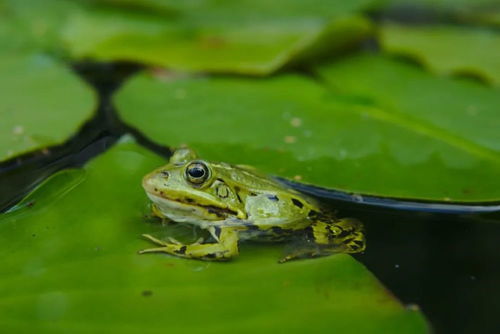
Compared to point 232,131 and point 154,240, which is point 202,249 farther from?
point 232,131

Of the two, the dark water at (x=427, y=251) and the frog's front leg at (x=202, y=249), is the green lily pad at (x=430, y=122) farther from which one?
the frog's front leg at (x=202, y=249)

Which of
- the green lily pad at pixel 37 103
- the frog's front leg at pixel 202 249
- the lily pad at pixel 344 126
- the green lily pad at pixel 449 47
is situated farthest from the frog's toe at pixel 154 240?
the green lily pad at pixel 449 47

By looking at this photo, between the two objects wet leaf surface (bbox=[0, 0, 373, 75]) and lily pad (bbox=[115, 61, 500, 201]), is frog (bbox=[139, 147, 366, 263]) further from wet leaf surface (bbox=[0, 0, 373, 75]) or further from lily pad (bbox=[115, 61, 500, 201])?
wet leaf surface (bbox=[0, 0, 373, 75])

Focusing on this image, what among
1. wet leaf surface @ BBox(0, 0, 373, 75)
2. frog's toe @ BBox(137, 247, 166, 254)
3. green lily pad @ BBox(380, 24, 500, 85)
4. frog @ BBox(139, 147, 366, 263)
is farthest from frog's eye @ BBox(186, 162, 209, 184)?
green lily pad @ BBox(380, 24, 500, 85)

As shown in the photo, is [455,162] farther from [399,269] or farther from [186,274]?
[186,274]

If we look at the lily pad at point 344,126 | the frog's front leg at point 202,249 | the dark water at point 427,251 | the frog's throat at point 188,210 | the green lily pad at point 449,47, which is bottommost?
the dark water at point 427,251

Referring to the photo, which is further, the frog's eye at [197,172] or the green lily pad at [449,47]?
the green lily pad at [449,47]

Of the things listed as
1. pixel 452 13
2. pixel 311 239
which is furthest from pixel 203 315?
pixel 452 13

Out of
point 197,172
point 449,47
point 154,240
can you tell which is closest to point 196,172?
point 197,172
